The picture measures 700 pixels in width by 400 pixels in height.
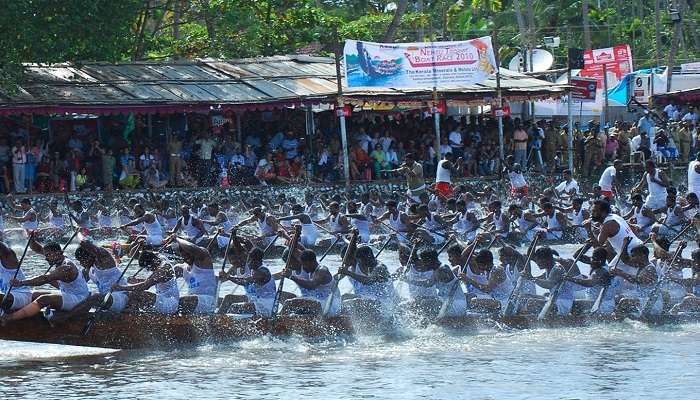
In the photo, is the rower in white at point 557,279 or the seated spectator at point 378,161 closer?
the rower in white at point 557,279

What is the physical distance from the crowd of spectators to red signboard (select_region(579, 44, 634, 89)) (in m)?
3.70

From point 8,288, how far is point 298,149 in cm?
1727

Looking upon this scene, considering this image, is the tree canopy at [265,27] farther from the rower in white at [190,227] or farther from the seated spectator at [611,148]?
the rower in white at [190,227]

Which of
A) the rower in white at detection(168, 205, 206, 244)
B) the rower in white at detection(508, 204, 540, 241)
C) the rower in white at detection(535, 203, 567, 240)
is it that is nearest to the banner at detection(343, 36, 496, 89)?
the rower in white at detection(508, 204, 540, 241)

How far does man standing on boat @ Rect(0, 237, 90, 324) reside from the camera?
14023 millimetres

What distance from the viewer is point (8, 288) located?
14.5m

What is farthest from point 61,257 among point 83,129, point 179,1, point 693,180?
point 179,1

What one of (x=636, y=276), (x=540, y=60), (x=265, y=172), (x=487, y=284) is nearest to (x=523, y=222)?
(x=636, y=276)

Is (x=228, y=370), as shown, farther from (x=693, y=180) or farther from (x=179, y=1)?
(x=179, y=1)

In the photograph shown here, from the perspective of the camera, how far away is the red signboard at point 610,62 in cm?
4059

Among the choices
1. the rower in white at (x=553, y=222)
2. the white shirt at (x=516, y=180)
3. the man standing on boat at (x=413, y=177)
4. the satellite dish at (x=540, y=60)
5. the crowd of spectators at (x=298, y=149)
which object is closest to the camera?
the rower in white at (x=553, y=222)

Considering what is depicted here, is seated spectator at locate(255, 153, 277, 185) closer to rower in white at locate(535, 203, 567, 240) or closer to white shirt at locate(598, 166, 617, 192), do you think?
white shirt at locate(598, 166, 617, 192)

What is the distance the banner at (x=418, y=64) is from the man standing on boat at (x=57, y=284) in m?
16.2

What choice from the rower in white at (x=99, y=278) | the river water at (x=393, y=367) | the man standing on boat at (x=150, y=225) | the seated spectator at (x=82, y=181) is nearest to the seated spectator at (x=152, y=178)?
Result: the seated spectator at (x=82, y=181)
